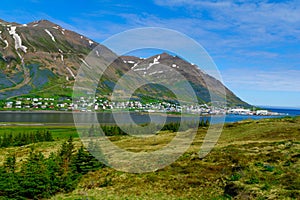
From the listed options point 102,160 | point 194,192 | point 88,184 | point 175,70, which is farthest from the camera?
point 102,160

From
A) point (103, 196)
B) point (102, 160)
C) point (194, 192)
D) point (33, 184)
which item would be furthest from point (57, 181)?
point (194, 192)

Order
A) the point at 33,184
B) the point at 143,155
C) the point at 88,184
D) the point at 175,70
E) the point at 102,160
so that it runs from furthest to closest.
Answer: the point at 143,155, the point at 102,160, the point at 88,184, the point at 33,184, the point at 175,70

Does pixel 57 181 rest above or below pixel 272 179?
below

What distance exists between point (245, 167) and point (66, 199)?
17669 millimetres

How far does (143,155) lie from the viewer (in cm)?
4628

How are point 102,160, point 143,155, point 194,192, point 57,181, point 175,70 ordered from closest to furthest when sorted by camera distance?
point 175,70
point 194,192
point 57,181
point 102,160
point 143,155

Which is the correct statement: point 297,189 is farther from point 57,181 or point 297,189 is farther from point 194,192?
point 57,181

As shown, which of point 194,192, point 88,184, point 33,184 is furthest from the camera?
point 88,184

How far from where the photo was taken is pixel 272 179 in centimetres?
2459

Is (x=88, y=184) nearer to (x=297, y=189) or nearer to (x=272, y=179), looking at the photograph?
(x=272, y=179)

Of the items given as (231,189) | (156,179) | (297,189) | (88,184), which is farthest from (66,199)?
(297,189)

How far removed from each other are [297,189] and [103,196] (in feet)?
53.9

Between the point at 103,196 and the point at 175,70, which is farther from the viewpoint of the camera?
the point at 103,196

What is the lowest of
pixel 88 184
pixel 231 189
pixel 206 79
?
pixel 88 184
